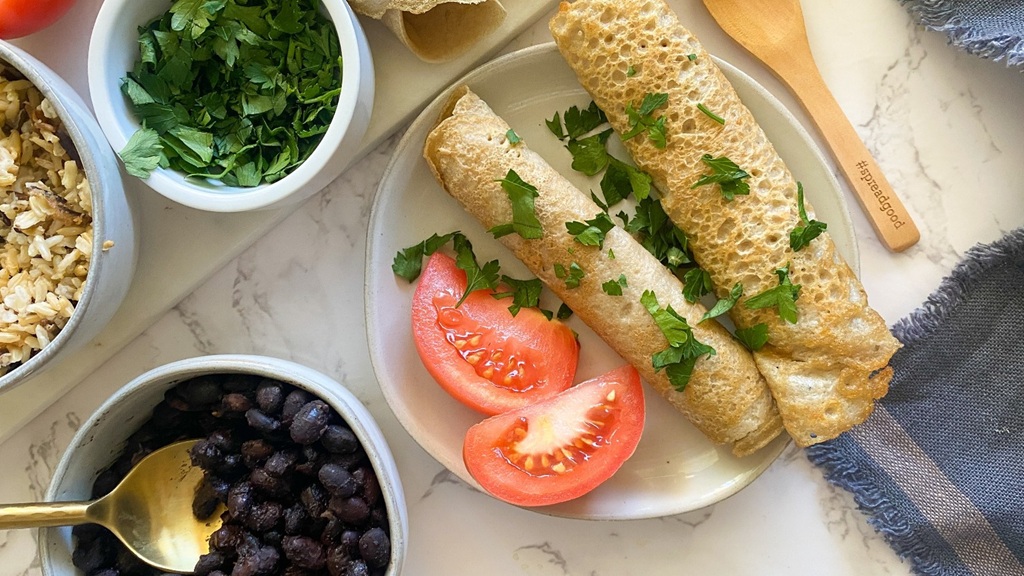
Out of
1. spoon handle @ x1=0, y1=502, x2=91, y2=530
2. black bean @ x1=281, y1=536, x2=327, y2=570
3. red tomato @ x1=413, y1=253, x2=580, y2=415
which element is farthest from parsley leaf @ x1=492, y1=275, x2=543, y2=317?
spoon handle @ x1=0, y1=502, x2=91, y2=530

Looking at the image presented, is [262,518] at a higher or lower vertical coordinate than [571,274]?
lower

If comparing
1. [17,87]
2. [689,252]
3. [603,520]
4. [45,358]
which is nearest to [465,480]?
[603,520]

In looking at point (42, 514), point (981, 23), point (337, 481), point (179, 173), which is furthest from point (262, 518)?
point (981, 23)

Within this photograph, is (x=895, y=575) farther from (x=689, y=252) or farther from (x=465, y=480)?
(x=465, y=480)

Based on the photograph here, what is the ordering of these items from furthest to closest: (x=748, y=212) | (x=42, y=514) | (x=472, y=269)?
(x=472, y=269) < (x=748, y=212) < (x=42, y=514)

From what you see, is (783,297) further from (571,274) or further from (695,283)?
(571,274)

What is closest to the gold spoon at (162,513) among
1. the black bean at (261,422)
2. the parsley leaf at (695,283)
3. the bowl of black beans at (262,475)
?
the bowl of black beans at (262,475)

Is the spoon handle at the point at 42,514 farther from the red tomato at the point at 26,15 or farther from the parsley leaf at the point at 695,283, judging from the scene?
the parsley leaf at the point at 695,283
